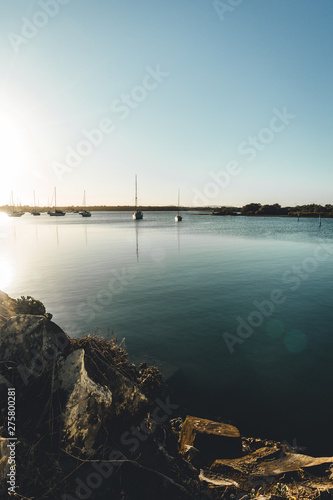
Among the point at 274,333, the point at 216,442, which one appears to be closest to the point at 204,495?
the point at 216,442

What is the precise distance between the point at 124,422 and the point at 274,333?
1033cm

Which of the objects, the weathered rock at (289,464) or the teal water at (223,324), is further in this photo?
the teal water at (223,324)

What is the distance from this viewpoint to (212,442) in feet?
20.0

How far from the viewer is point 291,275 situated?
25.3 metres

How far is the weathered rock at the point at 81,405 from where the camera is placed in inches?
181

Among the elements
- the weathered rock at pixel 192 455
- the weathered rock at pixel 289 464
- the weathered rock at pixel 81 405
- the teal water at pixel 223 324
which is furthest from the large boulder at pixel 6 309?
the weathered rock at pixel 289 464

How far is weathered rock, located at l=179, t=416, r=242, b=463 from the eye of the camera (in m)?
6.00

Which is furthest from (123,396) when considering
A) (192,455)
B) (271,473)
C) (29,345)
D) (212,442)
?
(271,473)

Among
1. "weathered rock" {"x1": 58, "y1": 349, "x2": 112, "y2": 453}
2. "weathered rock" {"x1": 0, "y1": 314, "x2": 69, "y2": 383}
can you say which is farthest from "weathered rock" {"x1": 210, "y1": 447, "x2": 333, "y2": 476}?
"weathered rock" {"x1": 0, "y1": 314, "x2": 69, "y2": 383}

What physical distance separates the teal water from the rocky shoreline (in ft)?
5.89

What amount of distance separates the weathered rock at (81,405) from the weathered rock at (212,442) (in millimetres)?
2426

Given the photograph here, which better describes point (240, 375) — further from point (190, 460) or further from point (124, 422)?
point (124, 422)

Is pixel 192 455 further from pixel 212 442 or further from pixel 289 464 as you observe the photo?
pixel 289 464

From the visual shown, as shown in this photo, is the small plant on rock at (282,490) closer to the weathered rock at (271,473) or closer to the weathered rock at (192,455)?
the weathered rock at (271,473)
